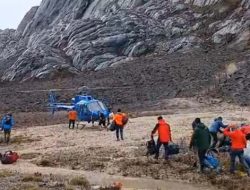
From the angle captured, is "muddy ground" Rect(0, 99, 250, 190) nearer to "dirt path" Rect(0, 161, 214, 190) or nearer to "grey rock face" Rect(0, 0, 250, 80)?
"dirt path" Rect(0, 161, 214, 190)

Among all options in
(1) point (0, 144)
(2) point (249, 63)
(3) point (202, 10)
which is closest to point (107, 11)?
(3) point (202, 10)

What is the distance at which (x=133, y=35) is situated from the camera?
231ft

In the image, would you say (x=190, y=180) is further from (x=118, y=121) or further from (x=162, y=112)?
(x=162, y=112)

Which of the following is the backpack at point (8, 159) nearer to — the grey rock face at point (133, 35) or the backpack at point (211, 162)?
the backpack at point (211, 162)

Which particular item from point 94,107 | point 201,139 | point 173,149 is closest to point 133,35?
point 94,107

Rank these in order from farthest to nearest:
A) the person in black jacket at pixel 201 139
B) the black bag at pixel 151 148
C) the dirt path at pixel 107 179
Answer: the black bag at pixel 151 148 < the person in black jacket at pixel 201 139 < the dirt path at pixel 107 179

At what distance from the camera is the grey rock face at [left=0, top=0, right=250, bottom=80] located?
216 ft

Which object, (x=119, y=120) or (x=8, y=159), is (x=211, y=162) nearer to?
(x=8, y=159)

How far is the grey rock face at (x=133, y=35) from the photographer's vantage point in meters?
65.7

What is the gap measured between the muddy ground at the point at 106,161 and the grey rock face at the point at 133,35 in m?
30.5

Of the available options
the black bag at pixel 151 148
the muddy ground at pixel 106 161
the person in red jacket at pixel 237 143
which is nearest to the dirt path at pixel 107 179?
the muddy ground at pixel 106 161

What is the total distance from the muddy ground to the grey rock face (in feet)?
100

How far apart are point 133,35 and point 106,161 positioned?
4889cm

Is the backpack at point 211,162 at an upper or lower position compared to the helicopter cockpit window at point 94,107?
lower
